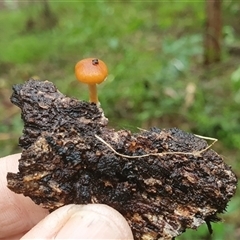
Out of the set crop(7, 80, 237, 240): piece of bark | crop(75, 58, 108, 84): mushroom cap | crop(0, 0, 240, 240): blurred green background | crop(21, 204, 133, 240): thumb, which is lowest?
crop(21, 204, 133, 240): thumb

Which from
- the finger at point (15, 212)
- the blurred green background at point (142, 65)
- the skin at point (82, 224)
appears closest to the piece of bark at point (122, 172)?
the skin at point (82, 224)

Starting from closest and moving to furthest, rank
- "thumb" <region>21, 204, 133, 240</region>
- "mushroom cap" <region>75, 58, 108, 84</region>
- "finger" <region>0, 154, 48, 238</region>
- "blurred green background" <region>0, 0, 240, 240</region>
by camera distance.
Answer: "thumb" <region>21, 204, 133, 240</region> → "mushroom cap" <region>75, 58, 108, 84</region> → "finger" <region>0, 154, 48, 238</region> → "blurred green background" <region>0, 0, 240, 240</region>

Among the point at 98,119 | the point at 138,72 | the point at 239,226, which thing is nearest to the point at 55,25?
the point at 138,72

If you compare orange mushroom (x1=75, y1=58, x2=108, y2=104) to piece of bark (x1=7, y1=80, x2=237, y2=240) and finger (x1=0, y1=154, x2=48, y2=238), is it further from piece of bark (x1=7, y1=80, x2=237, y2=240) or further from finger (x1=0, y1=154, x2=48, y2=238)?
finger (x1=0, y1=154, x2=48, y2=238)

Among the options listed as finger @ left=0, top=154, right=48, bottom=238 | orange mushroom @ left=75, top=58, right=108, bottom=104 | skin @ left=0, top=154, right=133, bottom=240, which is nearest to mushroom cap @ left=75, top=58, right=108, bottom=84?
orange mushroom @ left=75, top=58, right=108, bottom=104

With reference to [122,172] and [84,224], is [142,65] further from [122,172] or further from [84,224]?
[84,224]

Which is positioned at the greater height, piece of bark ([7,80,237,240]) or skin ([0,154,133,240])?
piece of bark ([7,80,237,240])
